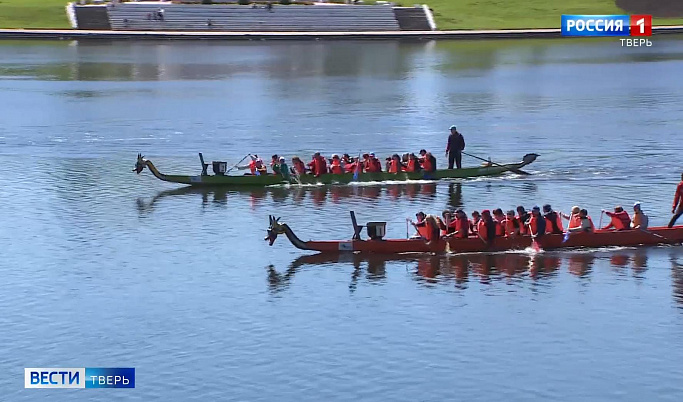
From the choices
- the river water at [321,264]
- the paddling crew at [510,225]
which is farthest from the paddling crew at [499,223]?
the river water at [321,264]

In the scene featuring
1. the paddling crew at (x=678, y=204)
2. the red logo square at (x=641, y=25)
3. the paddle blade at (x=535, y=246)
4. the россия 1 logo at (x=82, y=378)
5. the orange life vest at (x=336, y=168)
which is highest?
the red logo square at (x=641, y=25)

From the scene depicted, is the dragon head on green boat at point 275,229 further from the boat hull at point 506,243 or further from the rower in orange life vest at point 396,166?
the rower in orange life vest at point 396,166

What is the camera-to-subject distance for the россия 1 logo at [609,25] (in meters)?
140

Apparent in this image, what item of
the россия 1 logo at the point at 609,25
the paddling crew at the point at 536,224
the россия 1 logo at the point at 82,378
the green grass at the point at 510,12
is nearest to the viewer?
the россия 1 logo at the point at 82,378

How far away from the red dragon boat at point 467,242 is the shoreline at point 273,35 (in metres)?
88.6

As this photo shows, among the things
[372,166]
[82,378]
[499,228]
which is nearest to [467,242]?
[499,228]

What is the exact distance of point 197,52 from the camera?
12206 cm

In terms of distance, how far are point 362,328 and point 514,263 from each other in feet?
27.8

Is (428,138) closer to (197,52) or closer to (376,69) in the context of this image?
(376,69)

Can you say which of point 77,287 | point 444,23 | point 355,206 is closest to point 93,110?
point 355,206

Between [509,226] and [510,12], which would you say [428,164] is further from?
[510,12]

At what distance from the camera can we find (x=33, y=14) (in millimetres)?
134500

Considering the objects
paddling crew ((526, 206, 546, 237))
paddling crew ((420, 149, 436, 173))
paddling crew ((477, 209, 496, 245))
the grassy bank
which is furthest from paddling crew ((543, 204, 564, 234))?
the grassy bank

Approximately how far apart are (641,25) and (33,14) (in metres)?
77.2
